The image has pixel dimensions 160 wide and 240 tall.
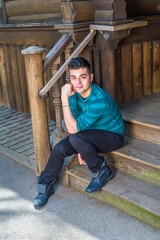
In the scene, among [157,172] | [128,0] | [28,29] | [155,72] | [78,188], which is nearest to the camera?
[157,172]

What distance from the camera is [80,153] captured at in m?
3.11

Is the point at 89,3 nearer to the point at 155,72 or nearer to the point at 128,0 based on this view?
the point at 128,0

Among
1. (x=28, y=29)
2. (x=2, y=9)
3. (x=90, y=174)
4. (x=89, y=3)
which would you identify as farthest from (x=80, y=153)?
(x=2, y=9)

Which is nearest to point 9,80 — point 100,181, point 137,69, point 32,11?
point 32,11

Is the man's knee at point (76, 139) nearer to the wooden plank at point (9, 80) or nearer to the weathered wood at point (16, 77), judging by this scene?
the weathered wood at point (16, 77)

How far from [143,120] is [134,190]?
825 millimetres

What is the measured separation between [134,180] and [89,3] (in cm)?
191

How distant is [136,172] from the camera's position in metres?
3.19

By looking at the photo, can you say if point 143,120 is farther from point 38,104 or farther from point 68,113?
point 38,104

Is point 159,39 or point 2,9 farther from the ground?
point 2,9

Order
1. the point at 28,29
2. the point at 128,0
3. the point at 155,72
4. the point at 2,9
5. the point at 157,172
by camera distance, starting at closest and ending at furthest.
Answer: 1. the point at 157,172
2. the point at 128,0
3. the point at 155,72
4. the point at 28,29
5. the point at 2,9

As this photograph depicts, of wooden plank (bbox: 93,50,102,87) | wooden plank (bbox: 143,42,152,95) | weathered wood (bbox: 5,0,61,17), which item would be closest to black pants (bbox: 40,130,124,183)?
wooden plank (bbox: 93,50,102,87)

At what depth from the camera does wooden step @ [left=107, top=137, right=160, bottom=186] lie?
120 inches

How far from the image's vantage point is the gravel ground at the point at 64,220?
2.76 m
